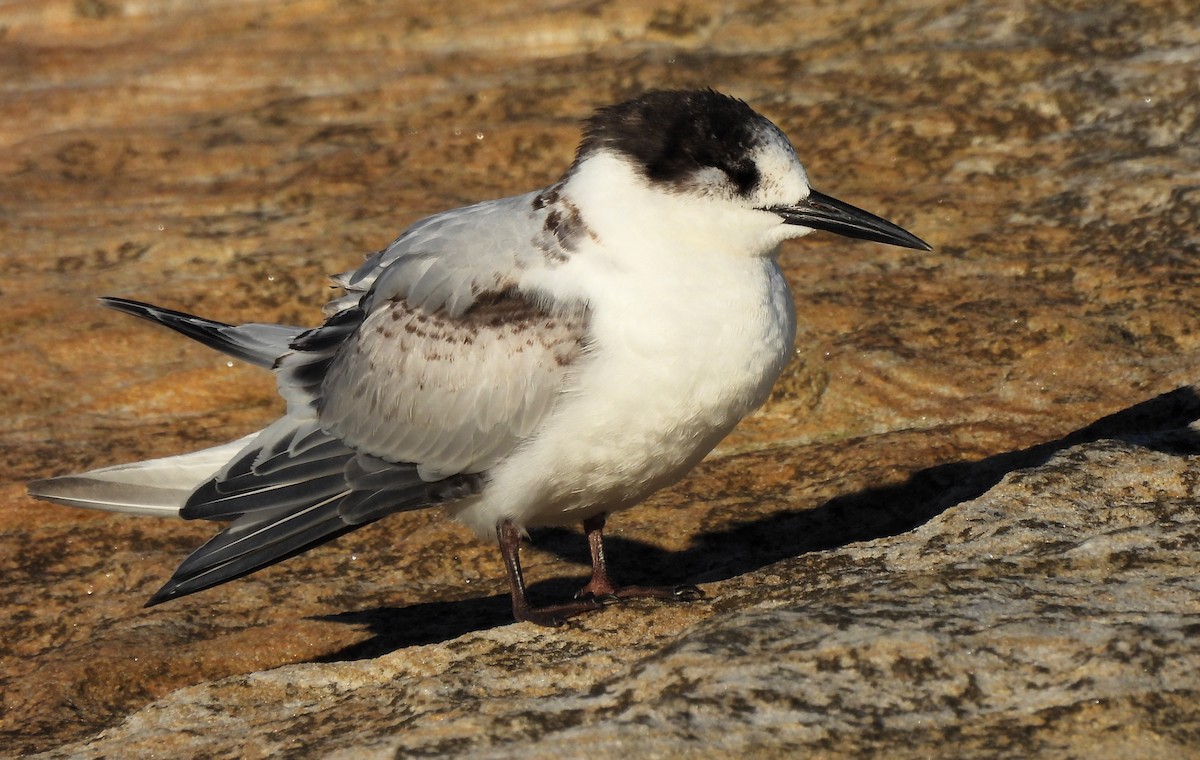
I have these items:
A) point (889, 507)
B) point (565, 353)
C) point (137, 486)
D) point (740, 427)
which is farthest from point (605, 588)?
point (137, 486)

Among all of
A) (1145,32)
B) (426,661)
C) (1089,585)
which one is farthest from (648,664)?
(1145,32)

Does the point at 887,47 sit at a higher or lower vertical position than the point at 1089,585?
higher

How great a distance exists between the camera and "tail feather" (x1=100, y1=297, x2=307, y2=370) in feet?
20.9

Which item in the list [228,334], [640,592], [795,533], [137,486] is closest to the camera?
[640,592]

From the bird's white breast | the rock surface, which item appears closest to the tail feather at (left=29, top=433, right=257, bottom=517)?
the rock surface

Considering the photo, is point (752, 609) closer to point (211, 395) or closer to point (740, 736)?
point (740, 736)

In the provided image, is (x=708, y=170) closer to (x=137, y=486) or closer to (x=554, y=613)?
(x=554, y=613)

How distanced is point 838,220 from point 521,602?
181 cm

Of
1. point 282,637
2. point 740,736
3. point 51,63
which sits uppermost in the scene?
point 51,63

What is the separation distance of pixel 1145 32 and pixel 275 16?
6.44m

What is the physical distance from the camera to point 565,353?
16.8ft

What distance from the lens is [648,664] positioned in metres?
→ 4.19

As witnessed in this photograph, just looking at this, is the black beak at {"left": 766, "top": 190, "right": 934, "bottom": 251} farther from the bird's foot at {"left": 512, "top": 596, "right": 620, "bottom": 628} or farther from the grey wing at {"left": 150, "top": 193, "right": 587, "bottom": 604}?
the bird's foot at {"left": 512, "top": 596, "right": 620, "bottom": 628}

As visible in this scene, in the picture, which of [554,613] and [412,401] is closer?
[554,613]
